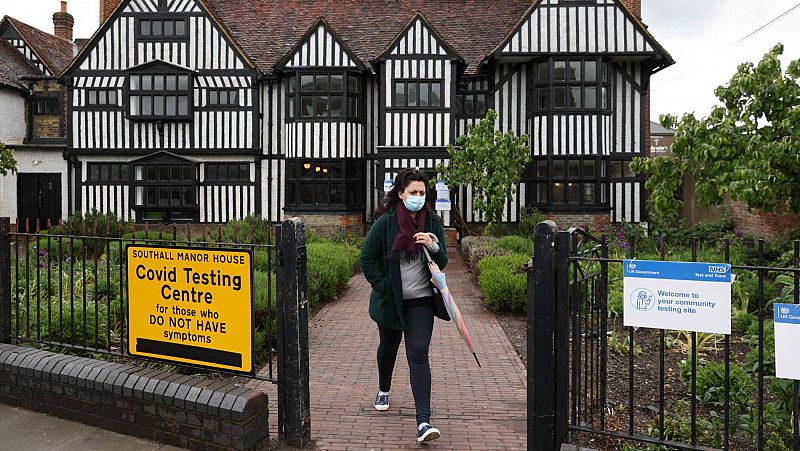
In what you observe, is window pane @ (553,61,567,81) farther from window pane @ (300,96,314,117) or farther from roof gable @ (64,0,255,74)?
roof gable @ (64,0,255,74)

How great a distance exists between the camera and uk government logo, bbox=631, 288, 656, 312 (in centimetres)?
347

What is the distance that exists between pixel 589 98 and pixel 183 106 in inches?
539

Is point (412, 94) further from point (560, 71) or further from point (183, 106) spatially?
point (183, 106)

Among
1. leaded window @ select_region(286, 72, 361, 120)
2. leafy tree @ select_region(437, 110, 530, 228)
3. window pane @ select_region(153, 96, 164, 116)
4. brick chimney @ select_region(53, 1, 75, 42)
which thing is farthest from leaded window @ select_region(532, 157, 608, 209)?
brick chimney @ select_region(53, 1, 75, 42)

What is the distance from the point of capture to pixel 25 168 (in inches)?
952

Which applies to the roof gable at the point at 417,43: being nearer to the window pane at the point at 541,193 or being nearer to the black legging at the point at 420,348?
the window pane at the point at 541,193

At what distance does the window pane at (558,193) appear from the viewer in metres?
20.0

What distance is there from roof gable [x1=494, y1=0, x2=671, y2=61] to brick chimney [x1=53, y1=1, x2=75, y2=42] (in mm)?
24957

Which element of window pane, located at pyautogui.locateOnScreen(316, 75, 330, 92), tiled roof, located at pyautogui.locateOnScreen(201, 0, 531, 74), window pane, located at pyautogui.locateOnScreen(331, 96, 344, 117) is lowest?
window pane, located at pyautogui.locateOnScreen(331, 96, 344, 117)

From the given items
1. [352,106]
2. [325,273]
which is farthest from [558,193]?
[325,273]

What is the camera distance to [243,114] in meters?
21.4

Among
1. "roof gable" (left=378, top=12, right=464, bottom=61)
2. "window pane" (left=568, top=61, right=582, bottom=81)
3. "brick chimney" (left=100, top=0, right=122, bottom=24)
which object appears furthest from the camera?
"brick chimney" (left=100, top=0, right=122, bottom=24)

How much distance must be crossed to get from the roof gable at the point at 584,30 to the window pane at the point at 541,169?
351 cm

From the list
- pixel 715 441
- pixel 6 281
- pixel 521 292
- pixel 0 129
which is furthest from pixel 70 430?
pixel 0 129
